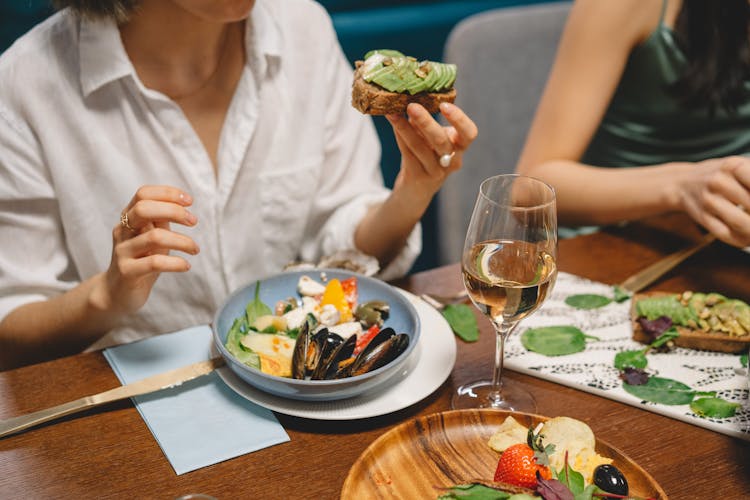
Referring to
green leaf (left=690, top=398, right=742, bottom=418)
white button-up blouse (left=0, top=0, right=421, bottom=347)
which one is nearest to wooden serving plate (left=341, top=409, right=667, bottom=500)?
green leaf (left=690, top=398, right=742, bottom=418)

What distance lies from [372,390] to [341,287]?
24 cm

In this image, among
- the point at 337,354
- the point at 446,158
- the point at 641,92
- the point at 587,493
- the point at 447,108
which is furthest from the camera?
the point at 641,92

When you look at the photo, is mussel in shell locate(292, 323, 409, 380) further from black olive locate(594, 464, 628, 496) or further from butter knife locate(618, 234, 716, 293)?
butter knife locate(618, 234, 716, 293)

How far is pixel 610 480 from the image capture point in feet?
2.88

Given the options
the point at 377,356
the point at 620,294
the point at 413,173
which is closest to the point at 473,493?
the point at 377,356

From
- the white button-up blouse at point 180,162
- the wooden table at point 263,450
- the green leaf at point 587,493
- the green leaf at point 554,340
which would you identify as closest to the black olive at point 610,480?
the green leaf at point 587,493

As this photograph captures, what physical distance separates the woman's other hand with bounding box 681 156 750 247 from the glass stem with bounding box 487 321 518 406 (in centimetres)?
60

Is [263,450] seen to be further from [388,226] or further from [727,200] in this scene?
[727,200]

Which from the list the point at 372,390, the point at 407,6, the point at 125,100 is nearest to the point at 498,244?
the point at 372,390

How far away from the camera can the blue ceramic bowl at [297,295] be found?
1.04 m

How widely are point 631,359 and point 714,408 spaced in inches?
6.0

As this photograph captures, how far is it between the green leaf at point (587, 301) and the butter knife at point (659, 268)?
2.8 inches

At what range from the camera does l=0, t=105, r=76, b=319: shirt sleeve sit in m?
1.44

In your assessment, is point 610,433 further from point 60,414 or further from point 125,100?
point 125,100
